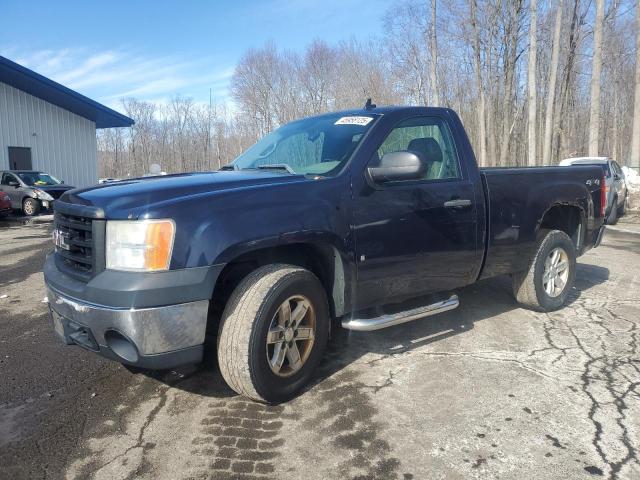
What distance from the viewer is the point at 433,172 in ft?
13.4

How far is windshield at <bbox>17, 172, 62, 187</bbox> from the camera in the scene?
17766 mm

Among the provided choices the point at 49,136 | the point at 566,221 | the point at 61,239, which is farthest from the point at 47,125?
the point at 566,221

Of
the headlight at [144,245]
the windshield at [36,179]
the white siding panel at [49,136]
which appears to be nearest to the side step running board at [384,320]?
the headlight at [144,245]

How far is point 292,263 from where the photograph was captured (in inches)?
134

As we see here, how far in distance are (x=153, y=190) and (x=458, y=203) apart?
2.37 meters

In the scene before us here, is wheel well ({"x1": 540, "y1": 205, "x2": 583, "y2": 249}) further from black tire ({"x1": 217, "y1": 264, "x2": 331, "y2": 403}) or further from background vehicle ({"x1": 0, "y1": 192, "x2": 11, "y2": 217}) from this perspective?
background vehicle ({"x1": 0, "y1": 192, "x2": 11, "y2": 217})

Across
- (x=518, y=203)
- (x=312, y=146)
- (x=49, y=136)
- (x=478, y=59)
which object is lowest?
(x=518, y=203)

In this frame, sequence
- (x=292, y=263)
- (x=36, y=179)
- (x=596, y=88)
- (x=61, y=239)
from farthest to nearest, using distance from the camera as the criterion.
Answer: (x=596, y=88), (x=36, y=179), (x=292, y=263), (x=61, y=239)

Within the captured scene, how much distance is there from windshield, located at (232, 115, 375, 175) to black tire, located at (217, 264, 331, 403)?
0.85 meters

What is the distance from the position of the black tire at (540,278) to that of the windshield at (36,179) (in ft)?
58.0

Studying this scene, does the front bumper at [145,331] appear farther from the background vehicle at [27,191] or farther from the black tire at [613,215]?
the background vehicle at [27,191]

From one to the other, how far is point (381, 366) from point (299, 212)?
147cm

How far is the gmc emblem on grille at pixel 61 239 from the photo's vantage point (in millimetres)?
3162

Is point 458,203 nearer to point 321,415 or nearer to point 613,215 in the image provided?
point 321,415
